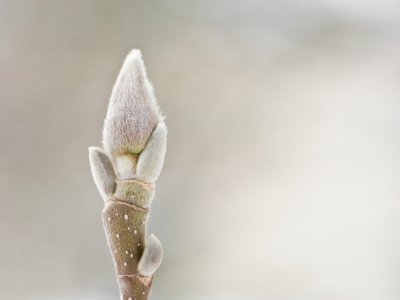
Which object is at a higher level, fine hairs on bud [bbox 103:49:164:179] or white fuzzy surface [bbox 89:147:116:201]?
fine hairs on bud [bbox 103:49:164:179]

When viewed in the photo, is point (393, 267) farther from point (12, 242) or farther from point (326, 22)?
point (12, 242)

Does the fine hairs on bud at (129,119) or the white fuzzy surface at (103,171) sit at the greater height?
the fine hairs on bud at (129,119)

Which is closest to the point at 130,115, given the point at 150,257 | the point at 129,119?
the point at 129,119

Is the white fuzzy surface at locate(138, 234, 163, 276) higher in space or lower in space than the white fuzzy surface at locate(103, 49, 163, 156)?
lower

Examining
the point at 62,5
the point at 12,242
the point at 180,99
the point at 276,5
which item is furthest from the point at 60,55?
the point at 276,5

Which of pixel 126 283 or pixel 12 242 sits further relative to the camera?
pixel 12 242

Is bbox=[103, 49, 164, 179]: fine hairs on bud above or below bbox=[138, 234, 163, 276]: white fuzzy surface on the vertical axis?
above

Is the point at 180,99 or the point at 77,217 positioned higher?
the point at 180,99
